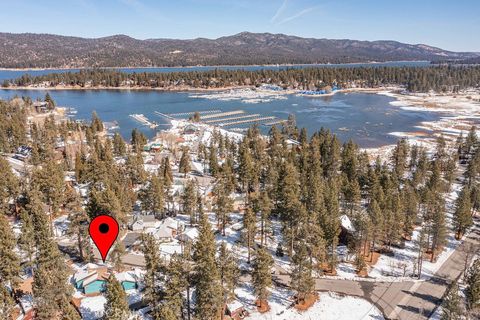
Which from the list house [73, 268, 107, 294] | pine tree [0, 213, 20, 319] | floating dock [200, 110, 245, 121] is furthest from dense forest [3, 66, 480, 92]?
pine tree [0, 213, 20, 319]

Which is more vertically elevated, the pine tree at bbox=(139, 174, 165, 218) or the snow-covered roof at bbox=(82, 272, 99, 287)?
the pine tree at bbox=(139, 174, 165, 218)

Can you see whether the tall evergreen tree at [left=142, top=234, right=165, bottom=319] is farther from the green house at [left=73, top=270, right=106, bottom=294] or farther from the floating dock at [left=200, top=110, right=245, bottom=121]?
the floating dock at [left=200, top=110, right=245, bottom=121]

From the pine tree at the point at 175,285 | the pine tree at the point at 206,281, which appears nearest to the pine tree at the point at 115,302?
the pine tree at the point at 175,285

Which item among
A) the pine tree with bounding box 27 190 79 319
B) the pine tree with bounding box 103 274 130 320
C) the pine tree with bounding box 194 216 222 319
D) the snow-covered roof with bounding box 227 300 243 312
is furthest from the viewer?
the snow-covered roof with bounding box 227 300 243 312

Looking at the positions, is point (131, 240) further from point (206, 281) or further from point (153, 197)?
Answer: point (206, 281)

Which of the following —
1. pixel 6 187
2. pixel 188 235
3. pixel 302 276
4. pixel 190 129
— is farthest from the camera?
pixel 190 129

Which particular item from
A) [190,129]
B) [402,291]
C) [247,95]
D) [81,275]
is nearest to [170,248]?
[81,275]

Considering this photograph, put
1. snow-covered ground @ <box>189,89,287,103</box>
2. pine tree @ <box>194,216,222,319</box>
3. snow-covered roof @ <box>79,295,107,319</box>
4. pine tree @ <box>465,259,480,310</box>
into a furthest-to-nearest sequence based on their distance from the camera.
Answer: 1. snow-covered ground @ <box>189,89,287,103</box>
2. snow-covered roof @ <box>79,295,107,319</box>
3. pine tree @ <box>465,259,480,310</box>
4. pine tree @ <box>194,216,222,319</box>

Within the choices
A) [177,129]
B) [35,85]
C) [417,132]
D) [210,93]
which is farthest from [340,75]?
[35,85]
